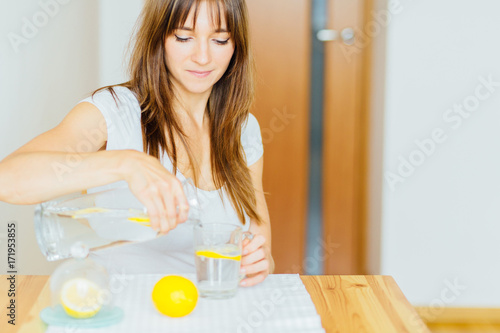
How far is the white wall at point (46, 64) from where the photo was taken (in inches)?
62.1

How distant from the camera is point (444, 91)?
2.48 meters

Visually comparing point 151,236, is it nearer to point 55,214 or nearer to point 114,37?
point 55,214

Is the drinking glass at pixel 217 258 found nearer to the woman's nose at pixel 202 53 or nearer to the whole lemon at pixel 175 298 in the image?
the whole lemon at pixel 175 298

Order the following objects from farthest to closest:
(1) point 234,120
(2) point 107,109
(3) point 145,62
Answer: (1) point 234,120 < (3) point 145,62 < (2) point 107,109

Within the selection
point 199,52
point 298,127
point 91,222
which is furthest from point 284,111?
point 91,222

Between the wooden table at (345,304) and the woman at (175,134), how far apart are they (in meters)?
0.12

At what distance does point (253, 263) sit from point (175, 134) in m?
0.50

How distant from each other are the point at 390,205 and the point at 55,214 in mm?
1938

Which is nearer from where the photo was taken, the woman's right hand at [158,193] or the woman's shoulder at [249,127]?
the woman's right hand at [158,193]

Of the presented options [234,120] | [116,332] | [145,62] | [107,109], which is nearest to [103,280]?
[116,332]

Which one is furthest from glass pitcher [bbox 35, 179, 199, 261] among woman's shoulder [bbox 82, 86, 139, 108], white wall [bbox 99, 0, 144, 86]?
white wall [bbox 99, 0, 144, 86]

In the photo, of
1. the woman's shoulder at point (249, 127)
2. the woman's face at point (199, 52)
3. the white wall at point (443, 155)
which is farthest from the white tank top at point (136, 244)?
the white wall at point (443, 155)

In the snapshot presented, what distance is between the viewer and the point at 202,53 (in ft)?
4.21

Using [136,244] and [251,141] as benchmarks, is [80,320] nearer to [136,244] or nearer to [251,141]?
[136,244]
